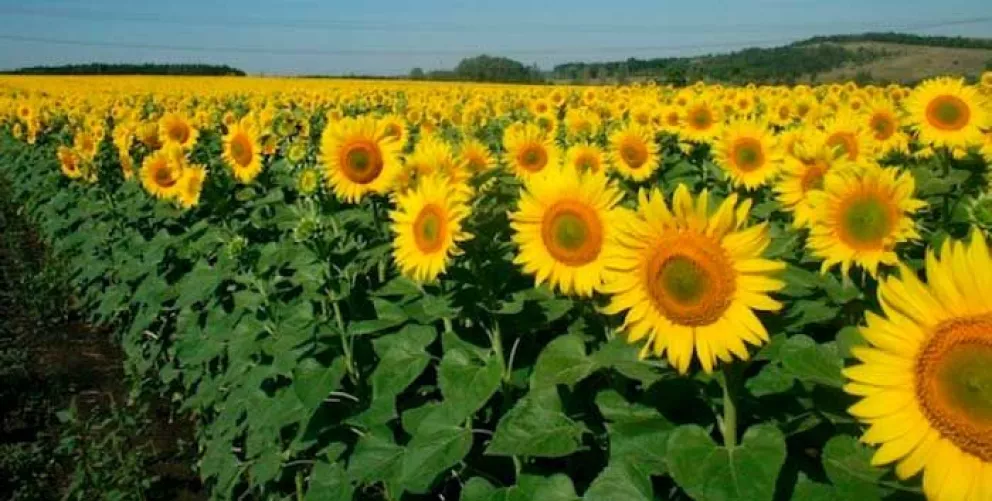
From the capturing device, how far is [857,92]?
1170cm

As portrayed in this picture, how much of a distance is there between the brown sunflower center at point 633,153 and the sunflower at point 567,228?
11.0 ft

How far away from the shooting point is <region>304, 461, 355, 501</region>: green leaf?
346cm

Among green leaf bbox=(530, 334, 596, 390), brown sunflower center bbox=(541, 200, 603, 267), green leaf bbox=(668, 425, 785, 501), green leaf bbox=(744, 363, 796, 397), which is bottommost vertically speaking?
green leaf bbox=(668, 425, 785, 501)

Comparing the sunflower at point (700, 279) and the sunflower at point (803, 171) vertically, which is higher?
the sunflower at point (803, 171)

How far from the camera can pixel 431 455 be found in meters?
2.81

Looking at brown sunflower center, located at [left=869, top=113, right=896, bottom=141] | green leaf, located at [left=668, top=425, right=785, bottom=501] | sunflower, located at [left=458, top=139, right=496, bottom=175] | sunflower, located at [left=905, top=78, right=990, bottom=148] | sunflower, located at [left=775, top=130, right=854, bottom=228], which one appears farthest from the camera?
brown sunflower center, located at [left=869, top=113, right=896, bottom=141]

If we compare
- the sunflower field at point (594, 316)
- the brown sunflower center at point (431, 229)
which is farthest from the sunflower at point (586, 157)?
the brown sunflower center at point (431, 229)

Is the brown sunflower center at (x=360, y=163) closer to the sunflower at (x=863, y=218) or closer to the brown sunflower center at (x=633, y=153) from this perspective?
the brown sunflower center at (x=633, y=153)

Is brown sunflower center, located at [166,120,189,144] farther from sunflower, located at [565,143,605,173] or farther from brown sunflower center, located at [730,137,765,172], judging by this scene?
brown sunflower center, located at [730,137,765,172]

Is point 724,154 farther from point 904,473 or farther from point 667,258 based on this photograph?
point 904,473

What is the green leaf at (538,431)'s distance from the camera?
2.45m

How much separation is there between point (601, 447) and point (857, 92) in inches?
401

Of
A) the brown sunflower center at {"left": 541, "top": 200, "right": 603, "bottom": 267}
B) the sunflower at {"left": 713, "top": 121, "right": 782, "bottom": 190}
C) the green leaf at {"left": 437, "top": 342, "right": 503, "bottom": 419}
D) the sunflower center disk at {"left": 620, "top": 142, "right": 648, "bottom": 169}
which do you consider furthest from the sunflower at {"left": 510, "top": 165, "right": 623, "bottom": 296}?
the sunflower center disk at {"left": 620, "top": 142, "right": 648, "bottom": 169}

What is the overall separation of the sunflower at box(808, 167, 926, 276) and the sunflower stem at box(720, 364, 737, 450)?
2.25 feet
